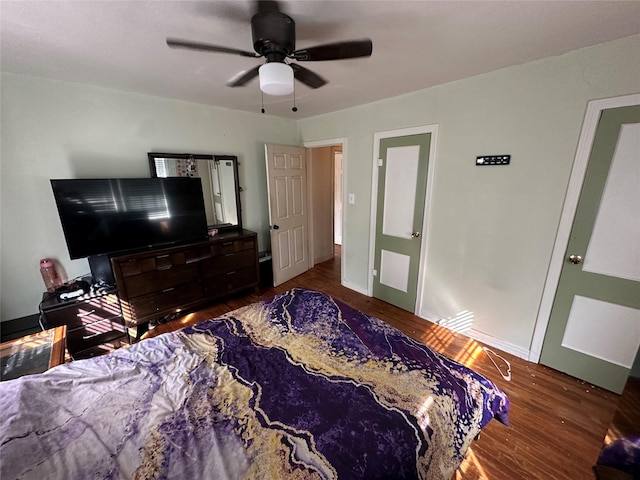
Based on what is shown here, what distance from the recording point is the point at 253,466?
2.87ft

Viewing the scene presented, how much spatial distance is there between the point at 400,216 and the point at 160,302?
2.69 m

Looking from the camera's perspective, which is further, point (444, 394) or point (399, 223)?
point (399, 223)

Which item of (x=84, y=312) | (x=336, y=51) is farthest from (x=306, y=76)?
(x=84, y=312)

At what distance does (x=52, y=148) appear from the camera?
2211 mm

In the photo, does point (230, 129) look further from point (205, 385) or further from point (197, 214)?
point (205, 385)

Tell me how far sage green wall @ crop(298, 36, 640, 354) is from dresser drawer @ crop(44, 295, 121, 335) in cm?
307

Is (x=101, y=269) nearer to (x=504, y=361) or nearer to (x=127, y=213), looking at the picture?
(x=127, y=213)

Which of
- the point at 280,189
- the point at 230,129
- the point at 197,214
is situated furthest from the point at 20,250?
the point at 280,189

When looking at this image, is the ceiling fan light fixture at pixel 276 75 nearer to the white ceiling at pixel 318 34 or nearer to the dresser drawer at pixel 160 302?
the white ceiling at pixel 318 34

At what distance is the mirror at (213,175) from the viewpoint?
2740 mm

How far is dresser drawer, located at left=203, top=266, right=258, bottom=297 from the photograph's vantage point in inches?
115

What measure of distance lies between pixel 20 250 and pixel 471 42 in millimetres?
3851

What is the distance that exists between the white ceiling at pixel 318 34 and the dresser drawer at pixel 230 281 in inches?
78.5

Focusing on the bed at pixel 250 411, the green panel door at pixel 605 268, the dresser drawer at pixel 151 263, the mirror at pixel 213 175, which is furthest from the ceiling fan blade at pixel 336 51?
the dresser drawer at pixel 151 263
